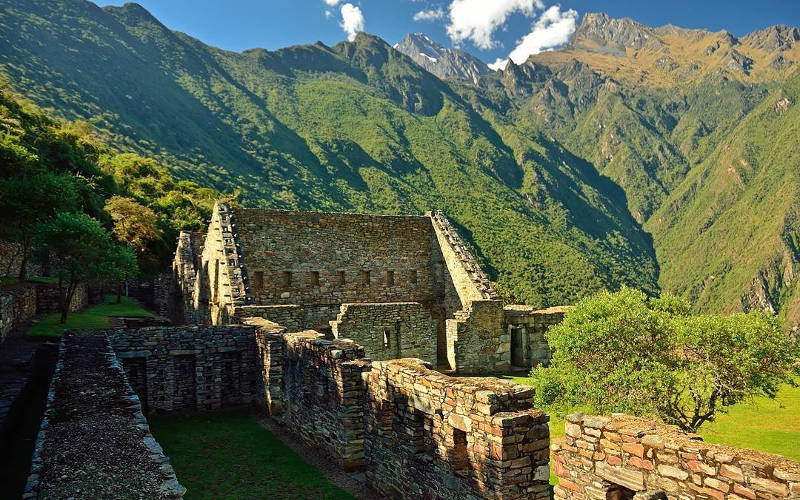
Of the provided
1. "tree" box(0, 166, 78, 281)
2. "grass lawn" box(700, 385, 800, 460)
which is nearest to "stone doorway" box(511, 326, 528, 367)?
"grass lawn" box(700, 385, 800, 460)

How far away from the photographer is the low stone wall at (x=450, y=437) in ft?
20.9

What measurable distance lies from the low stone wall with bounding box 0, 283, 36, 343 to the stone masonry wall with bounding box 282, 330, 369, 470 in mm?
10483

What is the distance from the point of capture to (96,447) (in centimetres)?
695

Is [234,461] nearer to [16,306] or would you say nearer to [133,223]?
[16,306]

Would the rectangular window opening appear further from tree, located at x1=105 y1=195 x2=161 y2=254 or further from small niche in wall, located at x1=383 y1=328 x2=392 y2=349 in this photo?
tree, located at x1=105 y1=195 x2=161 y2=254

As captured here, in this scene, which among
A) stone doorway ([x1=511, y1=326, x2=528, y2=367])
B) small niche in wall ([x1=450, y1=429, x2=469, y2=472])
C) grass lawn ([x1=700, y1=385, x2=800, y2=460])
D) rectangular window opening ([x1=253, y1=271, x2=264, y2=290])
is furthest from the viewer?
stone doorway ([x1=511, y1=326, x2=528, y2=367])

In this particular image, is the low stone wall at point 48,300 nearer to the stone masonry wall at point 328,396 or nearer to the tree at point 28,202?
the tree at point 28,202

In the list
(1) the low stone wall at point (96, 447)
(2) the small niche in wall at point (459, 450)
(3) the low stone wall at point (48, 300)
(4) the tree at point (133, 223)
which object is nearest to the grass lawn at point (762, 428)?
(2) the small niche in wall at point (459, 450)

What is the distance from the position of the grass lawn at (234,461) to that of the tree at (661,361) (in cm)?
697

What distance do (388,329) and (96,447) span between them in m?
11.5

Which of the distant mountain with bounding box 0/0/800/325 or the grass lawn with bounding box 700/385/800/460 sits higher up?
the distant mountain with bounding box 0/0/800/325

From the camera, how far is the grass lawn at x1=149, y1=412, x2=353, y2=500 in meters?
8.94

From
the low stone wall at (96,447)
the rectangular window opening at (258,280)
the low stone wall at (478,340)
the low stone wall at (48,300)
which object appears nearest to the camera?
the low stone wall at (96,447)

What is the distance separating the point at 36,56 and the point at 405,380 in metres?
106
